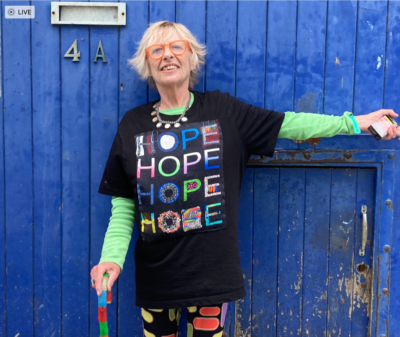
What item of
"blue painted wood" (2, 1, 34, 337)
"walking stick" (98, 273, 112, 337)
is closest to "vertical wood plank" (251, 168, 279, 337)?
"walking stick" (98, 273, 112, 337)

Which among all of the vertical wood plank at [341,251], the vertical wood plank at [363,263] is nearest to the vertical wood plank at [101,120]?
the vertical wood plank at [341,251]

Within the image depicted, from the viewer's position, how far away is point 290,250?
6.66 feet

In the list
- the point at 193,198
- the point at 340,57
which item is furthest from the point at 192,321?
the point at 340,57

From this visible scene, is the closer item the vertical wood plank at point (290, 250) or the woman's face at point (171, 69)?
the woman's face at point (171, 69)

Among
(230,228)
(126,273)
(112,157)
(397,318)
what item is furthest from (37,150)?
(397,318)

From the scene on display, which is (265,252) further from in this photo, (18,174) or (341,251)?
(18,174)

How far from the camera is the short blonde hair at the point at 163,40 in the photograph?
66.6 inches

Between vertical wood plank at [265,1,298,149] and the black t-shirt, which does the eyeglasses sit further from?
vertical wood plank at [265,1,298,149]

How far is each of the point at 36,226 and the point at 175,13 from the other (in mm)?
1256

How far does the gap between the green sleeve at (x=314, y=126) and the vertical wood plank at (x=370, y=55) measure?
13.1 inches

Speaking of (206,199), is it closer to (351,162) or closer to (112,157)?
(112,157)

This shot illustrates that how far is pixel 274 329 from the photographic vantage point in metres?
2.08

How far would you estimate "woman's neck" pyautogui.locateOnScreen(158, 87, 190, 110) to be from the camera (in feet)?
5.58

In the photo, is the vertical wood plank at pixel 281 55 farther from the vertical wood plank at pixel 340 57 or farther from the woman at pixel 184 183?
the woman at pixel 184 183
